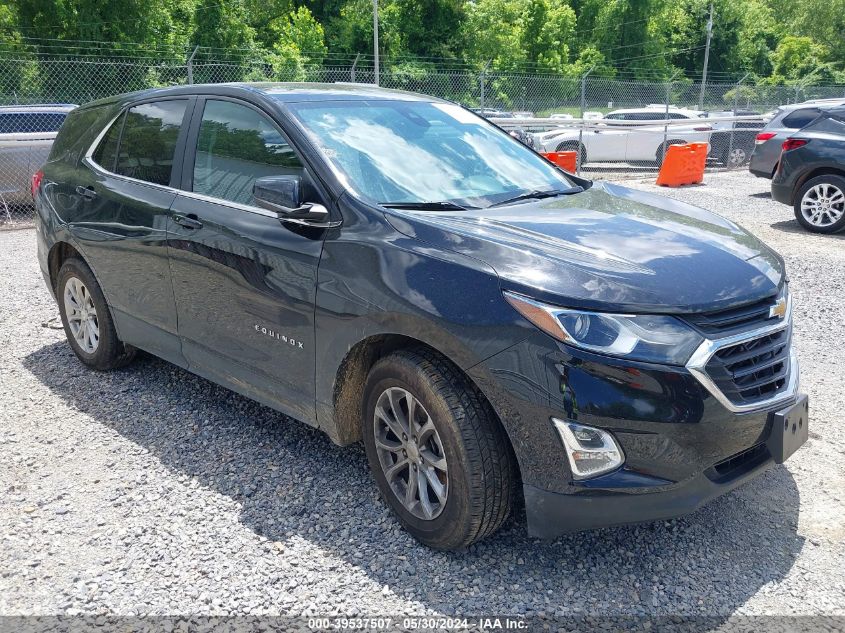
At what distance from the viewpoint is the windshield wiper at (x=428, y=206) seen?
3.17m

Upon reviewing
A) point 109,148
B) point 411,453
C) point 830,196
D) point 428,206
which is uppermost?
point 109,148

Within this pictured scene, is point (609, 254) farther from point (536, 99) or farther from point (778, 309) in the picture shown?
point (536, 99)

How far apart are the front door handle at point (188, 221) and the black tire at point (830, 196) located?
8727 mm

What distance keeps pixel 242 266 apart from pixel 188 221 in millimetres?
520

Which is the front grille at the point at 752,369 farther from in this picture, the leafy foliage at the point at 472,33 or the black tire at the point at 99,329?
the leafy foliage at the point at 472,33

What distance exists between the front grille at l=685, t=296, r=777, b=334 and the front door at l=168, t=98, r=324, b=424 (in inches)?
61.5

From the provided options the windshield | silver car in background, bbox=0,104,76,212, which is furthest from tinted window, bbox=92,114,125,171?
silver car in background, bbox=0,104,76,212

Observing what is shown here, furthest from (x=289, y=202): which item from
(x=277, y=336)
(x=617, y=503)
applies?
(x=617, y=503)

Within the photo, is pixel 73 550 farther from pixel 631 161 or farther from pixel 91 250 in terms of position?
pixel 631 161

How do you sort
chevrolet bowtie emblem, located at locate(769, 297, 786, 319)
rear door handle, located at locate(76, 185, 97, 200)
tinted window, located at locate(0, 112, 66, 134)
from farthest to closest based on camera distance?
tinted window, located at locate(0, 112, 66, 134) → rear door handle, located at locate(76, 185, 97, 200) → chevrolet bowtie emblem, located at locate(769, 297, 786, 319)

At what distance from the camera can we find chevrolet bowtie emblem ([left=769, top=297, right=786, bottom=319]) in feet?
9.35

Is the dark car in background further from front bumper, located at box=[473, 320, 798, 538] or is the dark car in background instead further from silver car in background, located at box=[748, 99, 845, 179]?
front bumper, located at box=[473, 320, 798, 538]

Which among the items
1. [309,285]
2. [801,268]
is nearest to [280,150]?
[309,285]

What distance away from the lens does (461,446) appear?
2.73 metres
